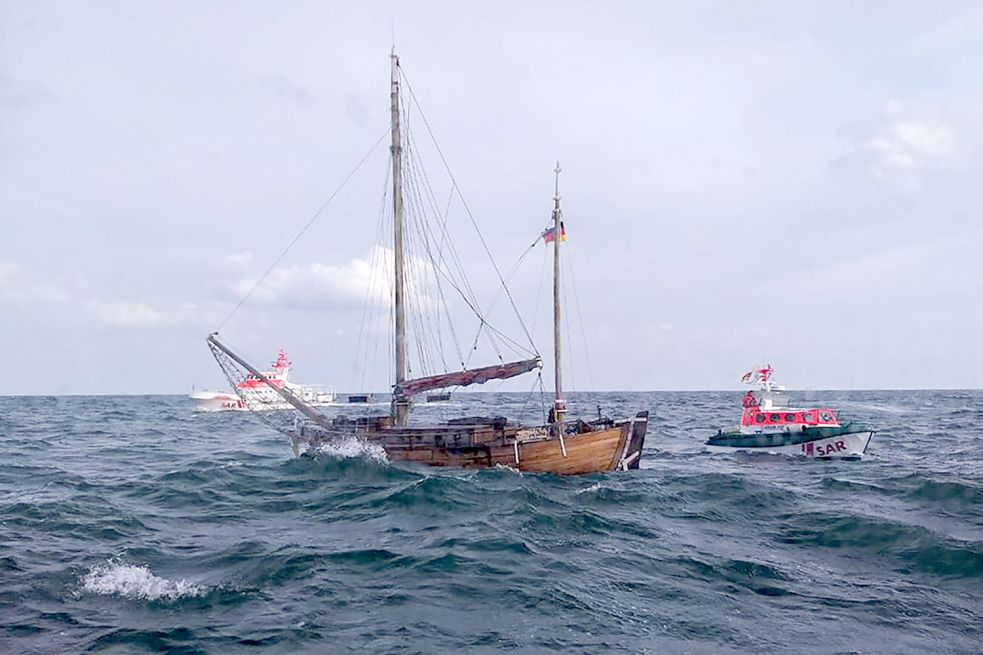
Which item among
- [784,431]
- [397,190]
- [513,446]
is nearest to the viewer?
[513,446]

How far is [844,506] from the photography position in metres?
24.8

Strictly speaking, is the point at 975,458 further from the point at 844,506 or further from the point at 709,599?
the point at 709,599

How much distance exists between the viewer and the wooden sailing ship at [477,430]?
29.1m

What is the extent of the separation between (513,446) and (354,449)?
7.27m

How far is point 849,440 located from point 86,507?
118 feet

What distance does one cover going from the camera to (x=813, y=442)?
1555 inches

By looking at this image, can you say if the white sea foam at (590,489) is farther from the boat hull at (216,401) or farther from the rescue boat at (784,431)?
the boat hull at (216,401)

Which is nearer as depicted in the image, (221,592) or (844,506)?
(221,592)

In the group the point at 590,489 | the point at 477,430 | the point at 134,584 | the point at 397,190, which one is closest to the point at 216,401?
the point at 397,190

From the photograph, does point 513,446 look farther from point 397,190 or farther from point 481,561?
point 397,190

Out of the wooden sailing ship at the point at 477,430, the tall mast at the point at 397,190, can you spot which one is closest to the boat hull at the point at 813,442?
the wooden sailing ship at the point at 477,430

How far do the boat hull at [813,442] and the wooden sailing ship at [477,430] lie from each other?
1127 centimetres

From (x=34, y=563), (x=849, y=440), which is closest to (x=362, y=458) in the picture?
(x=34, y=563)

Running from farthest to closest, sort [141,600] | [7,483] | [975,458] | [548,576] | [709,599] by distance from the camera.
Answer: [975,458]
[7,483]
[548,576]
[709,599]
[141,600]
